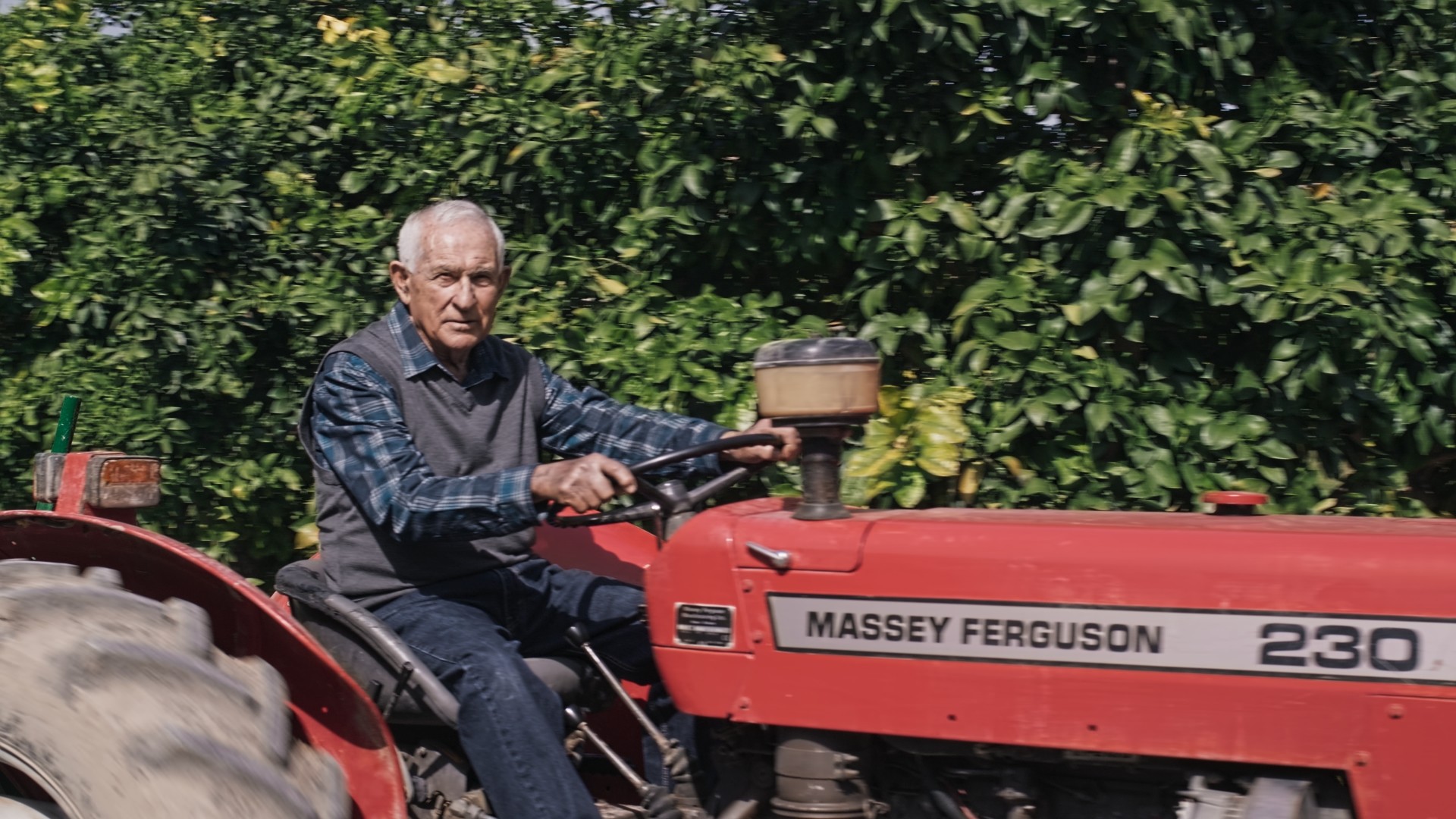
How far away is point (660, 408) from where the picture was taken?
4.31 metres

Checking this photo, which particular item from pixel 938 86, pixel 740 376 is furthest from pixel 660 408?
pixel 938 86

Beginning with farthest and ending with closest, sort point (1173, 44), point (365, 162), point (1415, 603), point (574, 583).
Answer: point (365, 162)
point (1173, 44)
point (574, 583)
point (1415, 603)

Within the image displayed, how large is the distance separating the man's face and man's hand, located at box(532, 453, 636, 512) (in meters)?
0.60

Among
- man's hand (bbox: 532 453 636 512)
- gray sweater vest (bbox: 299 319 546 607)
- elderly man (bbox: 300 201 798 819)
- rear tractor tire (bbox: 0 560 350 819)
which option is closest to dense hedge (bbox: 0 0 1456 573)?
elderly man (bbox: 300 201 798 819)

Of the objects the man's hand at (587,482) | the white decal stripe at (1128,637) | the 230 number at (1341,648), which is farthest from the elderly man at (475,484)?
the 230 number at (1341,648)

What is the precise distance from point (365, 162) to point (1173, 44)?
2733mm

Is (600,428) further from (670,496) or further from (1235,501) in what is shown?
(1235,501)

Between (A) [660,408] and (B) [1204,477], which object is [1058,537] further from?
(A) [660,408]

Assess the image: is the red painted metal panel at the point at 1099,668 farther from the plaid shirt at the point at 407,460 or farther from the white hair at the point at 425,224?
the white hair at the point at 425,224

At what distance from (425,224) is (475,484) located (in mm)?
734

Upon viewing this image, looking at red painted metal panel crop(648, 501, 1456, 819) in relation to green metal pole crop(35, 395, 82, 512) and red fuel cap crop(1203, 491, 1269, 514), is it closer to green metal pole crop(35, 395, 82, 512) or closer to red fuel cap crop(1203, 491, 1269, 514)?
red fuel cap crop(1203, 491, 1269, 514)

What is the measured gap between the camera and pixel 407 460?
9.53 feet

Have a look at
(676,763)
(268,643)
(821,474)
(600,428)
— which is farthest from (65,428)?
(821,474)

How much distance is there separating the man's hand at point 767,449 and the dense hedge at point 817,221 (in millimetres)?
983
